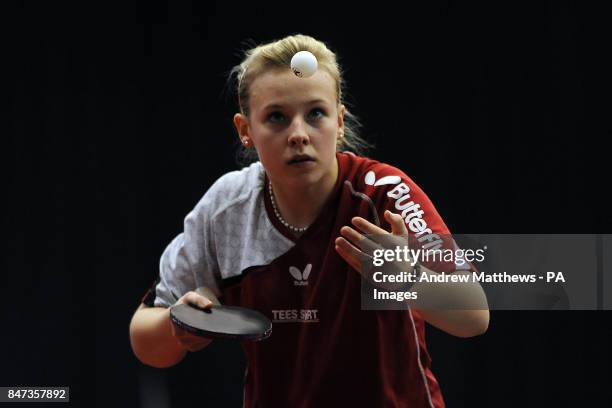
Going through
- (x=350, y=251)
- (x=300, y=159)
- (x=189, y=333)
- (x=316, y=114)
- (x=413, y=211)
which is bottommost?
Result: (x=189, y=333)

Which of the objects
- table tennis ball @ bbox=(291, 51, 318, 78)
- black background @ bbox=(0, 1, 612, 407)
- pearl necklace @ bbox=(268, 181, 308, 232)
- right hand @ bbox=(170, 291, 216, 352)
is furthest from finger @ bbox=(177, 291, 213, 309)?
black background @ bbox=(0, 1, 612, 407)

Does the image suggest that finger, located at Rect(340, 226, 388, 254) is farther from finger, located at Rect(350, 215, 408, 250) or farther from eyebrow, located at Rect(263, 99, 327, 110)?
eyebrow, located at Rect(263, 99, 327, 110)

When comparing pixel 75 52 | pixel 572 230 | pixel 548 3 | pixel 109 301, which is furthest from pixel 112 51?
pixel 572 230

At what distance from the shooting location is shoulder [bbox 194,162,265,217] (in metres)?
2.05

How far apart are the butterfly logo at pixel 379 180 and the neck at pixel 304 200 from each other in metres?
0.08

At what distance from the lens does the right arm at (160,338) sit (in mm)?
1938

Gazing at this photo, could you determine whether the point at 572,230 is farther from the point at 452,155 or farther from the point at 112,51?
the point at 112,51

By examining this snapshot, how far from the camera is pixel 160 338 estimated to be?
1989 mm

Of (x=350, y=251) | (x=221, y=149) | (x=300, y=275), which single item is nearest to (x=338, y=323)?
(x=300, y=275)

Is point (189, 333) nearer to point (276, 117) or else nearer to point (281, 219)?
point (281, 219)

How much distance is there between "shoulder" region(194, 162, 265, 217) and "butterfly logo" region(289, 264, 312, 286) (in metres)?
0.22

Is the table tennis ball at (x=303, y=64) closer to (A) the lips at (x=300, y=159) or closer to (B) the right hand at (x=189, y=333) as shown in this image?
(A) the lips at (x=300, y=159)

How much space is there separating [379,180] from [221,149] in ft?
5.19

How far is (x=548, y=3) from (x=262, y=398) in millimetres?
1876
